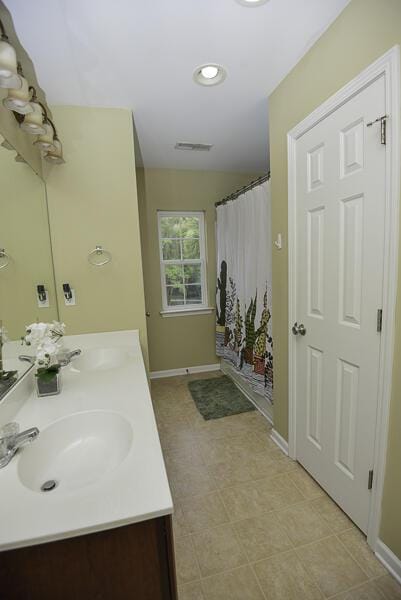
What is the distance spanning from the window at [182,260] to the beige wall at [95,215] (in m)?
1.42

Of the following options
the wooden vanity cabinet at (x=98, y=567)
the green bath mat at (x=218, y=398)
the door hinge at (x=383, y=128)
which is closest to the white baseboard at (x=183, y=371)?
the green bath mat at (x=218, y=398)

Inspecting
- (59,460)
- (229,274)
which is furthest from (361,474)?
(229,274)

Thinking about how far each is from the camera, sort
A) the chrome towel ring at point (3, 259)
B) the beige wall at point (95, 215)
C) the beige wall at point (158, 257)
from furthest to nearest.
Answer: the beige wall at point (158, 257) < the beige wall at point (95, 215) < the chrome towel ring at point (3, 259)

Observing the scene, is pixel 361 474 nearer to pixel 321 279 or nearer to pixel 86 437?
pixel 321 279

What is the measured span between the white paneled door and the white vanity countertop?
40.3 inches

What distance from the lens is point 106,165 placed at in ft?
6.29

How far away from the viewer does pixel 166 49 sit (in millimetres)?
1426

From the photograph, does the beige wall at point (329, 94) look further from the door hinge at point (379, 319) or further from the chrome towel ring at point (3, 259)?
→ the chrome towel ring at point (3, 259)

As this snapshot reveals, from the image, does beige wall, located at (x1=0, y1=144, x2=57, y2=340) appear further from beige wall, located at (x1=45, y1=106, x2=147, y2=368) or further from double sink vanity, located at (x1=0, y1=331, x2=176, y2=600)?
double sink vanity, located at (x1=0, y1=331, x2=176, y2=600)

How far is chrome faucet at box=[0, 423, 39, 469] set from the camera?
2.63 feet

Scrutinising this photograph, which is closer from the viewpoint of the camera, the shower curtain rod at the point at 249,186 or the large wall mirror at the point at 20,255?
the large wall mirror at the point at 20,255

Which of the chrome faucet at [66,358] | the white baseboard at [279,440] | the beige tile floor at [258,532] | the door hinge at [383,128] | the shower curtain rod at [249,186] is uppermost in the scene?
the shower curtain rod at [249,186]

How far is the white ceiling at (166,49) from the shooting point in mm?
1207

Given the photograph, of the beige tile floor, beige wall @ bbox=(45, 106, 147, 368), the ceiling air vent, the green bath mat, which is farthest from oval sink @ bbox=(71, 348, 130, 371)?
the ceiling air vent
